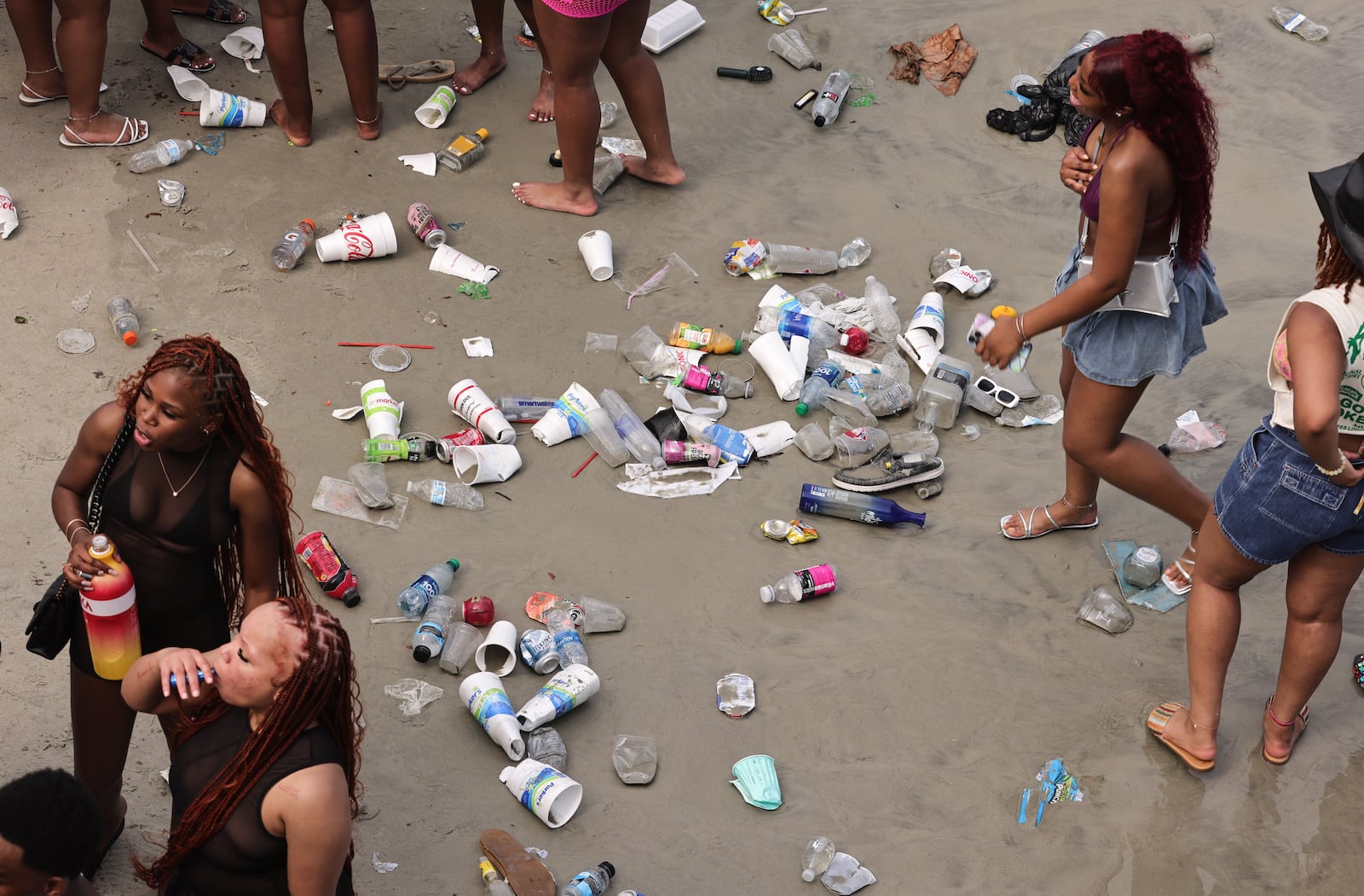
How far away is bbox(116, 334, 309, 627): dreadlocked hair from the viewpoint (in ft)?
8.71

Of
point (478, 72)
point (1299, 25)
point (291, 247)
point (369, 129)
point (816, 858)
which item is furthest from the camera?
point (1299, 25)

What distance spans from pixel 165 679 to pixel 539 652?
1642 millimetres

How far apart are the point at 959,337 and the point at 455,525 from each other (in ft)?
8.49

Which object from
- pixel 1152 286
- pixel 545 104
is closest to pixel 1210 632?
pixel 1152 286

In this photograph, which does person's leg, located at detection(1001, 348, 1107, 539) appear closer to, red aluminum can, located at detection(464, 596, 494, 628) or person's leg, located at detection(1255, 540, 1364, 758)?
person's leg, located at detection(1255, 540, 1364, 758)

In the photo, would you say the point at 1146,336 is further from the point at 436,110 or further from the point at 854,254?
the point at 436,110

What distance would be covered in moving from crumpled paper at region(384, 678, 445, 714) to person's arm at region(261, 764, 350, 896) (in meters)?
1.53

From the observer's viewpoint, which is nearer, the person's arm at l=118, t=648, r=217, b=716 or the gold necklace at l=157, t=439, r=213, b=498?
the person's arm at l=118, t=648, r=217, b=716

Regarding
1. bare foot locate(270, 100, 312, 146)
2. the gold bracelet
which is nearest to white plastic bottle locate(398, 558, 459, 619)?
the gold bracelet

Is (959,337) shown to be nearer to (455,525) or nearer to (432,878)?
(455,525)

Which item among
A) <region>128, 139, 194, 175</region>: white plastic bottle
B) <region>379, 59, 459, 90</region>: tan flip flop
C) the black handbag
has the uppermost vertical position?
the black handbag

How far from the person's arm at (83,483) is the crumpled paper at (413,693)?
1.31 metres

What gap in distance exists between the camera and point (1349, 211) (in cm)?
301

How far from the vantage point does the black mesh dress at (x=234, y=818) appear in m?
2.32
